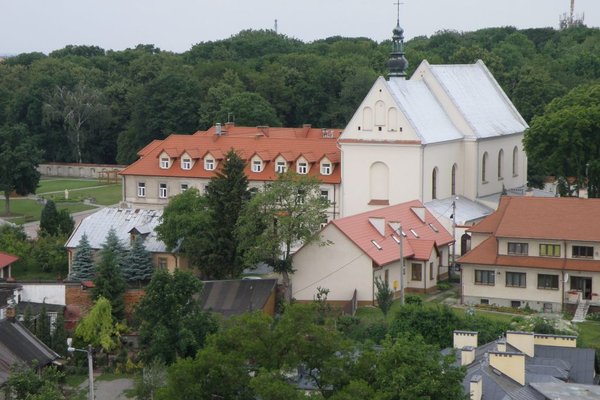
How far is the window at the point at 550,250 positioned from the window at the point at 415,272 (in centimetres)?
548

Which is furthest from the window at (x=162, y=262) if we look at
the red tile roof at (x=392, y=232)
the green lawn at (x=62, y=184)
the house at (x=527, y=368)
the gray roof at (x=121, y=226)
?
the green lawn at (x=62, y=184)

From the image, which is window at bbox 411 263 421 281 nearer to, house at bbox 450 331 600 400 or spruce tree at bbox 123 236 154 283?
spruce tree at bbox 123 236 154 283

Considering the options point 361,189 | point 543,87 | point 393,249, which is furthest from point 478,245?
point 543,87

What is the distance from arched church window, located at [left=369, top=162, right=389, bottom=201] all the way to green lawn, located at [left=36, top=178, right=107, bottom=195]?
32766 millimetres

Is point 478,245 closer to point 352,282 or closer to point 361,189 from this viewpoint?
point 352,282

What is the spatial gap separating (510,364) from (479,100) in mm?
36795

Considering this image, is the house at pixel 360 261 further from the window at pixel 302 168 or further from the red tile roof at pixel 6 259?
the red tile roof at pixel 6 259

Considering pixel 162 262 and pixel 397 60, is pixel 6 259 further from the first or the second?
pixel 397 60

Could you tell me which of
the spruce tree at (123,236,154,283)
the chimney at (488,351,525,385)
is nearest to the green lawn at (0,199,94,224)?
the spruce tree at (123,236,154,283)

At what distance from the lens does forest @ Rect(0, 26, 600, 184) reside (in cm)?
9144

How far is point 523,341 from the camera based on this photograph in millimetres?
31781

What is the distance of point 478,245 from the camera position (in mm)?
46938

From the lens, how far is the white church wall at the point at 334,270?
46188 millimetres

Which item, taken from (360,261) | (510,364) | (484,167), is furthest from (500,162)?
(510,364)
